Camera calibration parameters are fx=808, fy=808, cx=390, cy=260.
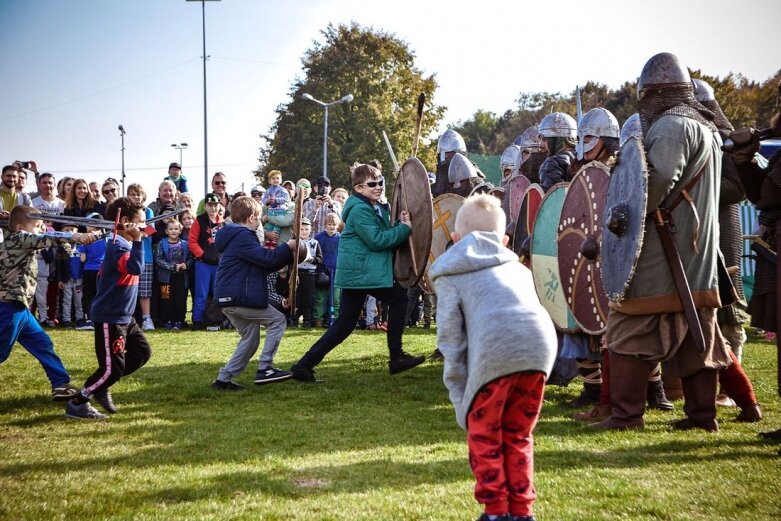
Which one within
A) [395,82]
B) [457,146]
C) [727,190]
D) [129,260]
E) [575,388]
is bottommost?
[575,388]

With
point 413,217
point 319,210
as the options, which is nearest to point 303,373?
point 413,217

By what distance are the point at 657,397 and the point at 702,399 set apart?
93cm

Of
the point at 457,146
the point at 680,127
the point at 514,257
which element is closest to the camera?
the point at 514,257

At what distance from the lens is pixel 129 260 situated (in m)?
5.64

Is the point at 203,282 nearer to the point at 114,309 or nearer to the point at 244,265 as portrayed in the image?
the point at 244,265

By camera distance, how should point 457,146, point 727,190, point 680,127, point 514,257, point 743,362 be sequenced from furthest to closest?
point 457,146
point 743,362
point 727,190
point 680,127
point 514,257

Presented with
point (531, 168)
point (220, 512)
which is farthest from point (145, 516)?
point (531, 168)

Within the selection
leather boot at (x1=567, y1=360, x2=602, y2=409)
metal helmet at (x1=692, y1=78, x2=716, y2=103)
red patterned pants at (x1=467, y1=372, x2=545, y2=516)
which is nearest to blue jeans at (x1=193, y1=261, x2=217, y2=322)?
leather boot at (x1=567, y1=360, x2=602, y2=409)

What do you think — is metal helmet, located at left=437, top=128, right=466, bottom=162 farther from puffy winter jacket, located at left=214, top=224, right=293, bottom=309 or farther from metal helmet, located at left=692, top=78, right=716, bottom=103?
puffy winter jacket, located at left=214, top=224, right=293, bottom=309

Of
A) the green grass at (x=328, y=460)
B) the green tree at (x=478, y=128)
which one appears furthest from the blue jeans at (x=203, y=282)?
the green tree at (x=478, y=128)

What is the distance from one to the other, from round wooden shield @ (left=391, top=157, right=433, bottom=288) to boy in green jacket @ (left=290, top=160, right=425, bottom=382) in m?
0.10

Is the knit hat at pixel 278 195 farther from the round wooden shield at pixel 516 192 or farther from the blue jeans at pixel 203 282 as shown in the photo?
the round wooden shield at pixel 516 192

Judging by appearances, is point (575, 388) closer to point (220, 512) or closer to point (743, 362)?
point (743, 362)

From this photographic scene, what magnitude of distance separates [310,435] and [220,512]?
155 centimetres
